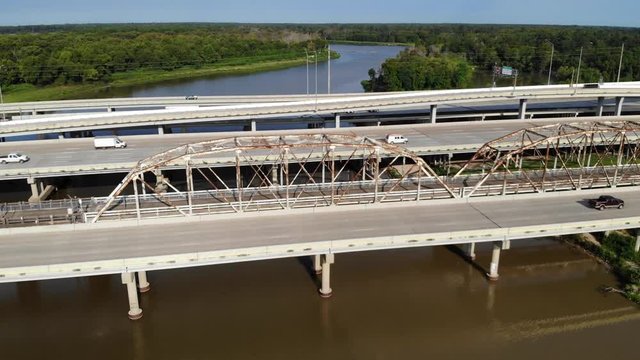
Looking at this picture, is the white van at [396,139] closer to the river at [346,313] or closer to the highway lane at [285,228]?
the highway lane at [285,228]

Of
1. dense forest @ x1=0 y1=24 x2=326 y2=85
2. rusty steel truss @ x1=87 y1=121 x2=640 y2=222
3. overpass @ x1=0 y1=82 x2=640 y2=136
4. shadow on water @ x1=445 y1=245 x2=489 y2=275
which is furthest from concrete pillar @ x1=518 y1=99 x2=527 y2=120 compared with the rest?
dense forest @ x1=0 y1=24 x2=326 y2=85

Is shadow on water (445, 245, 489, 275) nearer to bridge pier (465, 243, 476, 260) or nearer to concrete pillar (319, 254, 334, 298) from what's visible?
bridge pier (465, 243, 476, 260)

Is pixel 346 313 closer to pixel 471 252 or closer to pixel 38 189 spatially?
pixel 471 252

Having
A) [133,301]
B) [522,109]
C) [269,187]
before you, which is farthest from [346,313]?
[522,109]

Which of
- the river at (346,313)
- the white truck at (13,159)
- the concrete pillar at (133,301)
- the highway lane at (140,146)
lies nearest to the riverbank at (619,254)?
the river at (346,313)

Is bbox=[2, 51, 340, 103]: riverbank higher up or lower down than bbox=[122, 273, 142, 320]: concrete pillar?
higher up

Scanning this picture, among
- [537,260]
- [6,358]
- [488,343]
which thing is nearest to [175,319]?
[6,358]
